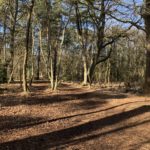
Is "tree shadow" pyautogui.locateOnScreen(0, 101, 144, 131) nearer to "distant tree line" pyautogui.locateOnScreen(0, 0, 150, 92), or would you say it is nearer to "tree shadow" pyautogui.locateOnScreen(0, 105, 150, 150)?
"tree shadow" pyautogui.locateOnScreen(0, 105, 150, 150)

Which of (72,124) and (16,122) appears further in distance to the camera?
(72,124)

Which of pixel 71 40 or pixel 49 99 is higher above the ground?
pixel 71 40

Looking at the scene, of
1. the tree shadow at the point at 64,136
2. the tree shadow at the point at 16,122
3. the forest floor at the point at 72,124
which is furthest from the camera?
the tree shadow at the point at 16,122

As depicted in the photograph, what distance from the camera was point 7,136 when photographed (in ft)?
27.6

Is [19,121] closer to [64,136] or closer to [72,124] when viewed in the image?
[72,124]

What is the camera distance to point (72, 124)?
10.6 m

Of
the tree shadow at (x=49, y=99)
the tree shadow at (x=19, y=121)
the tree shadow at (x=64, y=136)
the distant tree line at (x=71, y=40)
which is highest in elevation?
the distant tree line at (x=71, y=40)

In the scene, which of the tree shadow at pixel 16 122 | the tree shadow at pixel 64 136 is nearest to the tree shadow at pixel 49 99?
the tree shadow at pixel 16 122

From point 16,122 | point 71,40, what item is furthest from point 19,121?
point 71,40

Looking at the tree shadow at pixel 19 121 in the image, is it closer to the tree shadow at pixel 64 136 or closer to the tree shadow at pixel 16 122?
the tree shadow at pixel 16 122

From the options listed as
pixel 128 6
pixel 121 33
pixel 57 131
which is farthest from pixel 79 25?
pixel 57 131

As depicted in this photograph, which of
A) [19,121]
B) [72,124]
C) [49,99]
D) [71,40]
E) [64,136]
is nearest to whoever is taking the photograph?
[64,136]

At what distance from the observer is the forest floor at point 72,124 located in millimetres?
8453

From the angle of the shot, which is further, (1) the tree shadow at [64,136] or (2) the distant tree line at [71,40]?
(2) the distant tree line at [71,40]
